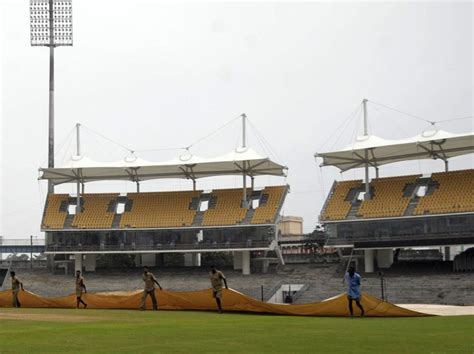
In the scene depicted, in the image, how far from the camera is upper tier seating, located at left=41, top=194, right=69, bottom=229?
2571 inches

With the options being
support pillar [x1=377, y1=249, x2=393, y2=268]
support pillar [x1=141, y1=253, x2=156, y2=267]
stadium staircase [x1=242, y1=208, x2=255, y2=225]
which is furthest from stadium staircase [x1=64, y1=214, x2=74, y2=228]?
support pillar [x1=377, y1=249, x2=393, y2=268]

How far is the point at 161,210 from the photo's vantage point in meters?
65.1

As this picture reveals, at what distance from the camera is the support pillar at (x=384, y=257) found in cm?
5838

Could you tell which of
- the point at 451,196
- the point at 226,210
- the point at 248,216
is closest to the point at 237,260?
the point at 248,216

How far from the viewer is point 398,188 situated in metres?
58.5

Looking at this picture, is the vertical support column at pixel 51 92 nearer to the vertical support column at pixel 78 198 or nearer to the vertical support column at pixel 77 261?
the vertical support column at pixel 78 198

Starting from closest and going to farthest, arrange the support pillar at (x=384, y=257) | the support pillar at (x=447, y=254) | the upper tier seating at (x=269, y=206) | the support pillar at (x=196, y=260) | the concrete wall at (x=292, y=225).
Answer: the support pillar at (x=384, y=257) < the upper tier seating at (x=269, y=206) < the support pillar at (x=447, y=254) < the support pillar at (x=196, y=260) < the concrete wall at (x=292, y=225)

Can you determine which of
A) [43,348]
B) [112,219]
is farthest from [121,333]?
[112,219]

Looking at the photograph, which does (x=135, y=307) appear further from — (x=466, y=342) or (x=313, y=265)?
(x=313, y=265)

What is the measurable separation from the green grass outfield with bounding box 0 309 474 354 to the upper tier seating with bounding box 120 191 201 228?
42.0 meters

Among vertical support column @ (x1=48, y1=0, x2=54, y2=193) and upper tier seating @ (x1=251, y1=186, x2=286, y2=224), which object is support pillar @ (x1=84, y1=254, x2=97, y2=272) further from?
upper tier seating @ (x1=251, y1=186, x2=286, y2=224)

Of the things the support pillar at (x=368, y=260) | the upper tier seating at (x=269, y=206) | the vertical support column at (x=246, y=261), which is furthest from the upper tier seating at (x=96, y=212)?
the support pillar at (x=368, y=260)

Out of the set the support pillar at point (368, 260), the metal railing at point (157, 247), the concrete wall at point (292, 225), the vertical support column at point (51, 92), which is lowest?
the support pillar at point (368, 260)

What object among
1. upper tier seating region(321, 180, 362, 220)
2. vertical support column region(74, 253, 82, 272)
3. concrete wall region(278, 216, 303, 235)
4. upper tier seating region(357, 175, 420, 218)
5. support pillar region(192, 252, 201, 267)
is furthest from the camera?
concrete wall region(278, 216, 303, 235)
